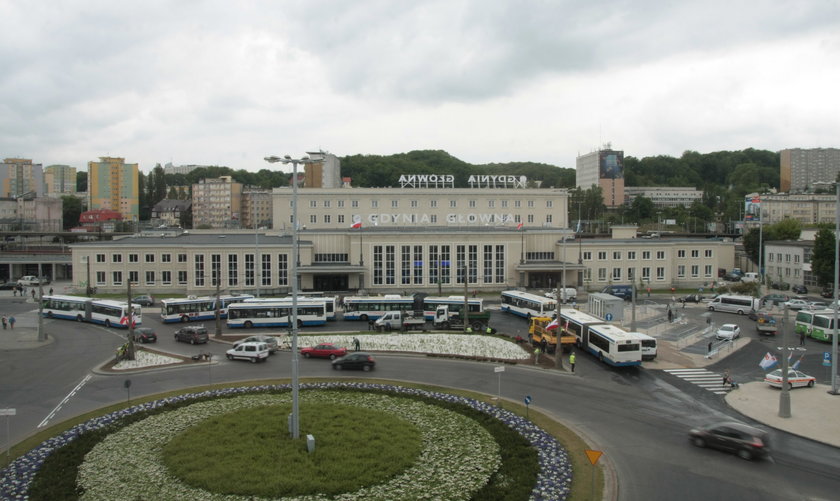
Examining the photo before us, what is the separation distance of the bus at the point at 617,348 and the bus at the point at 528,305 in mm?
14035

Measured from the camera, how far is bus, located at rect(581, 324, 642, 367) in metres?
38.1

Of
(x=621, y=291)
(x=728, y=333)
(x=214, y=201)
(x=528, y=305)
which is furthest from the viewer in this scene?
(x=214, y=201)

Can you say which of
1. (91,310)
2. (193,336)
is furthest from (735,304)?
(91,310)

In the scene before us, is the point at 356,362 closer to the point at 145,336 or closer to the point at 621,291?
the point at 145,336

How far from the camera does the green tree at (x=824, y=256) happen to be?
73625 millimetres

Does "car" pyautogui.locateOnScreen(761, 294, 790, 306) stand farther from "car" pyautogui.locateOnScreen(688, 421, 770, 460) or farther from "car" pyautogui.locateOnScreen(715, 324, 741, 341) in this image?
"car" pyautogui.locateOnScreen(688, 421, 770, 460)

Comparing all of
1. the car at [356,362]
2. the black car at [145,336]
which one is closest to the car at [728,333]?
the car at [356,362]

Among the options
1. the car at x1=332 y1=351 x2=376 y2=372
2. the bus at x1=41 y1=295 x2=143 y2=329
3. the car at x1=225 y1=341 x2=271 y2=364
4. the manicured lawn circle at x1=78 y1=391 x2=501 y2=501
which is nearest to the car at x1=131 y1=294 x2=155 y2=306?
the bus at x1=41 y1=295 x2=143 y2=329

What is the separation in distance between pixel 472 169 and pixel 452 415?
17105 cm

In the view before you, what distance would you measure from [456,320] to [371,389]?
68.0 ft

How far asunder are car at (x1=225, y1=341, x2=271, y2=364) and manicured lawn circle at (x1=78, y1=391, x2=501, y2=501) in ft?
31.7

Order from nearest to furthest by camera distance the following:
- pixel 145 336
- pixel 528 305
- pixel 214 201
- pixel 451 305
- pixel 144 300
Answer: pixel 145 336 < pixel 451 305 < pixel 528 305 < pixel 144 300 < pixel 214 201

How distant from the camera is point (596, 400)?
31.1m

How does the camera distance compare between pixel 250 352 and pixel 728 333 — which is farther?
pixel 728 333
